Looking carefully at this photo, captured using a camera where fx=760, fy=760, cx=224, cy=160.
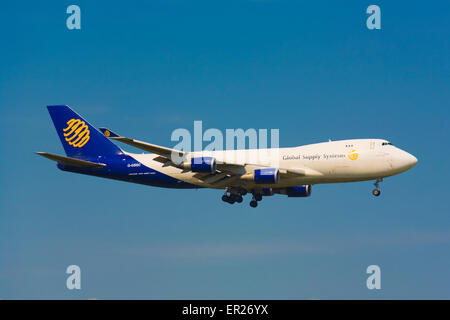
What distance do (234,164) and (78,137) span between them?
1720 centimetres

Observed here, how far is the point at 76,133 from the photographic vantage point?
74.6 meters

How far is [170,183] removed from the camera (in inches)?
2773

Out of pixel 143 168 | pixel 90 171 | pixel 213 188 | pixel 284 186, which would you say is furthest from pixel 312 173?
pixel 90 171

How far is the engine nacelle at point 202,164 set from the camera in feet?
213

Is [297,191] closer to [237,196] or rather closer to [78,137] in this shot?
[237,196]

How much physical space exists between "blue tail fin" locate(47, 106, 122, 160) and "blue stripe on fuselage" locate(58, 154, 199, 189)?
1145mm

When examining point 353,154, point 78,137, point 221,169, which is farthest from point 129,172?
point 353,154

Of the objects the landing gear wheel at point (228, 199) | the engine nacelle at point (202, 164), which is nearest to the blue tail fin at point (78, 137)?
the engine nacelle at point (202, 164)

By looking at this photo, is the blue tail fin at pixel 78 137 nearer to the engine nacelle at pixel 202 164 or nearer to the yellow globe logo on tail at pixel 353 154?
the engine nacelle at pixel 202 164

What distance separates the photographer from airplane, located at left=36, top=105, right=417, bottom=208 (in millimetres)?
64312

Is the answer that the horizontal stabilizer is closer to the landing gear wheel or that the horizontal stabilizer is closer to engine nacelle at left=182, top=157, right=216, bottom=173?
engine nacelle at left=182, top=157, right=216, bottom=173

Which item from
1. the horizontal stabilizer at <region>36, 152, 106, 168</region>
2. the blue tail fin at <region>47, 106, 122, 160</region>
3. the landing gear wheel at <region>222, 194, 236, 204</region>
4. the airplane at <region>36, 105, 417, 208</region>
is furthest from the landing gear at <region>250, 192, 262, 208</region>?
the horizontal stabilizer at <region>36, 152, 106, 168</region>

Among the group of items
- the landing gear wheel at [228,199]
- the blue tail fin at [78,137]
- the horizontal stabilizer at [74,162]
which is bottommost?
the landing gear wheel at [228,199]

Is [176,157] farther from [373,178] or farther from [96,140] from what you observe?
[373,178]
